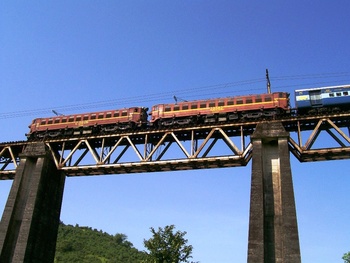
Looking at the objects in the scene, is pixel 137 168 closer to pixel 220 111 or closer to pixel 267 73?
pixel 220 111

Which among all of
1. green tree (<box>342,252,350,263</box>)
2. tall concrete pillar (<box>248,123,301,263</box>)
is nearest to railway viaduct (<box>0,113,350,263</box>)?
tall concrete pillar (<box>248,123,301,263</box>)

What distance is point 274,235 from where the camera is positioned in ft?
66.0

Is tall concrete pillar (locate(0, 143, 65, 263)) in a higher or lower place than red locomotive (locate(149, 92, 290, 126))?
lower

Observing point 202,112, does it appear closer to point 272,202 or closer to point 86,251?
point 272,202

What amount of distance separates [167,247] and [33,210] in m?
11.1

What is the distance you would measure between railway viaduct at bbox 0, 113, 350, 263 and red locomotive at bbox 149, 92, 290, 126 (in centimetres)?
256

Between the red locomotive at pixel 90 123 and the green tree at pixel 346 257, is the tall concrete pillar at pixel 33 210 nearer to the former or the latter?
the red locomotive at pixel 90 123

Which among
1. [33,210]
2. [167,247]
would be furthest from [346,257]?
[33,210]

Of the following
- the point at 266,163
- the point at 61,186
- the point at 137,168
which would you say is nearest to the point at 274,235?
the point at 266,163

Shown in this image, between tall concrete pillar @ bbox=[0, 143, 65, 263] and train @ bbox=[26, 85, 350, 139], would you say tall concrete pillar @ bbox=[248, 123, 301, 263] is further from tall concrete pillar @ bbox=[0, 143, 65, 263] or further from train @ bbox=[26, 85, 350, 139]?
tall concrete pillar @ bbox=[0, 143, 65, 263]

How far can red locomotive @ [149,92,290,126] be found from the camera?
27.1m

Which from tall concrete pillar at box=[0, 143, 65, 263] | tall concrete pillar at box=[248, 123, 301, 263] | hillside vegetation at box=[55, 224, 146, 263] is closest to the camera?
tall concrete pillar at box=[248, 123, 301, 263]

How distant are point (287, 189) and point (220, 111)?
394 inches

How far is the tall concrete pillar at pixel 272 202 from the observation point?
1877 centimetres
